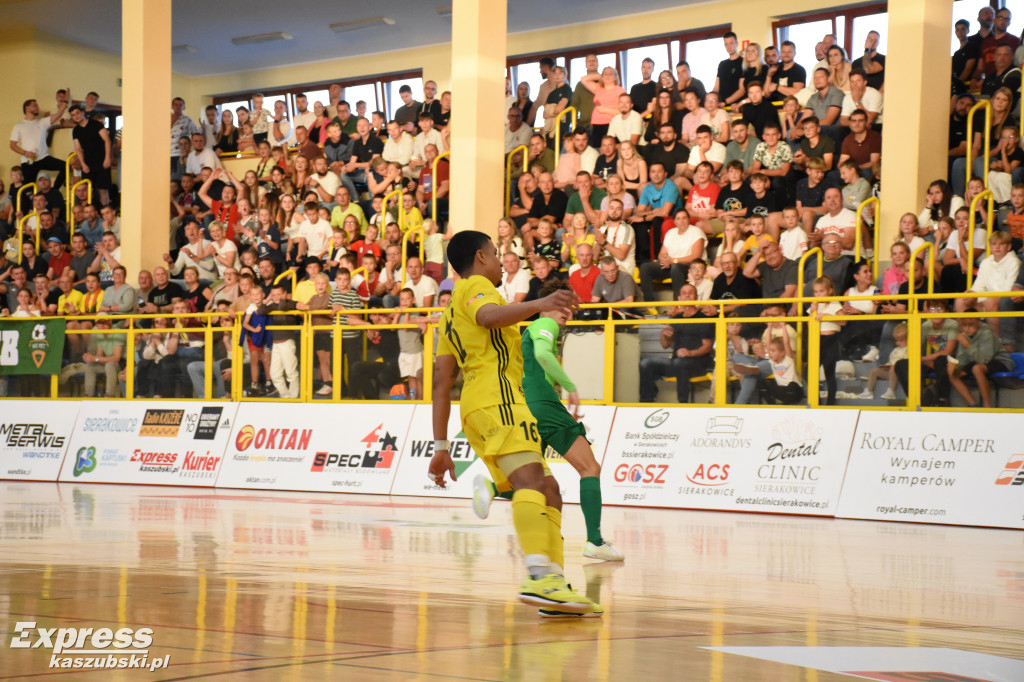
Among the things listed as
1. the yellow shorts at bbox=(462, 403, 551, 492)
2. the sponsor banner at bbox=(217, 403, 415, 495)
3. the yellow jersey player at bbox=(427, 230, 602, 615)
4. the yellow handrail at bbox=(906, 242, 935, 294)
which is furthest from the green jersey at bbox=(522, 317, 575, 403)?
the sponsor banner at bbox=(217, 403, 415, 495)

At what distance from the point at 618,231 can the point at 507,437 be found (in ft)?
33.8

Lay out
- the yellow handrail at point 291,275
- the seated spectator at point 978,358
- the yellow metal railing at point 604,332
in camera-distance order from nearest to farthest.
→ the seated spectator at point 978,358, the yellow metal railing at point 604,332, the yellow handrail at point 291,275

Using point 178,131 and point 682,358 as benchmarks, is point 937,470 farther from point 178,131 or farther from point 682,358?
point 178,131

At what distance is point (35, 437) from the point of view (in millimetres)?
17672

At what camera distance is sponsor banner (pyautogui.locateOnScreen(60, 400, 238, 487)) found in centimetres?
1642

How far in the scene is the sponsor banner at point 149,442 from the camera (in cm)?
1642

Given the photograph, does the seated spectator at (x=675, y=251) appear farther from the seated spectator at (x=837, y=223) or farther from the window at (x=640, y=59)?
the window at (x=640, y=59)

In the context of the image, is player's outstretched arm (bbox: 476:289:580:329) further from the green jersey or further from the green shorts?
the green shorts

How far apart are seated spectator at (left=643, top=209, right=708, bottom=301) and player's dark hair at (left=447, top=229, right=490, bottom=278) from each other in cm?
920

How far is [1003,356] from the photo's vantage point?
11.6 metres

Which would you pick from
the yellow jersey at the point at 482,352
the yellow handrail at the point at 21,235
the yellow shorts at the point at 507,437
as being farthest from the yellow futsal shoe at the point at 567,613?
the yellow handrail at the point at 21,235

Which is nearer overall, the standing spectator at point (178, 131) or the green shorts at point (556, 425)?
the green shorts at point (556, 425)

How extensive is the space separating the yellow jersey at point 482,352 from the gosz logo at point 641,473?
786 centimetres

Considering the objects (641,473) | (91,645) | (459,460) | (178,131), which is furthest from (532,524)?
(178,131)
